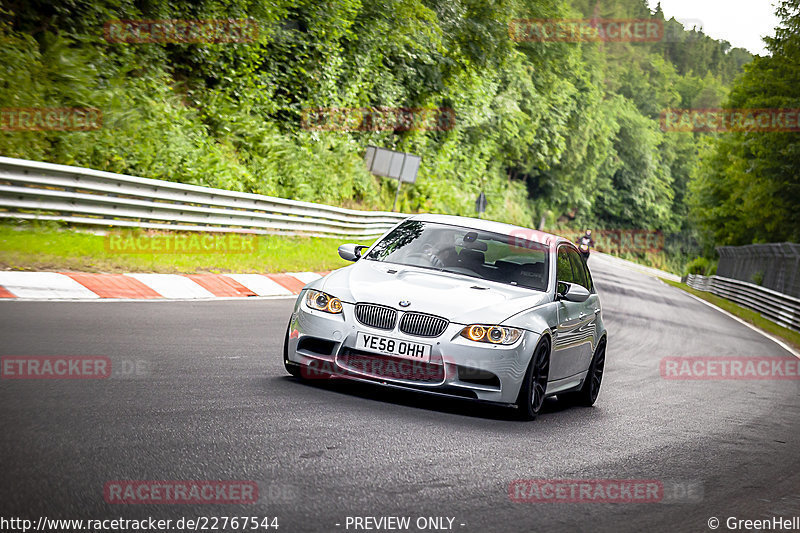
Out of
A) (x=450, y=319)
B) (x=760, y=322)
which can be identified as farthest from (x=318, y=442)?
(x=760, y=322)

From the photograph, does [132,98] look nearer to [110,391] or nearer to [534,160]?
[110,391]

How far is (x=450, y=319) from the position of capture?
688 centimetres

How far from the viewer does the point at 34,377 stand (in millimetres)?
6383

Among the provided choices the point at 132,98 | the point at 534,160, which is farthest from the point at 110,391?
the point at 534,160

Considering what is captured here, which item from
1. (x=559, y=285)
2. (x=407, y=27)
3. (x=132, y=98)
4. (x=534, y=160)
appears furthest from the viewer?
(x=534, y=160)

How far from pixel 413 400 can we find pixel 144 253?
9339 mm

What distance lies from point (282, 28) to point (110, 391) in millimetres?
23973

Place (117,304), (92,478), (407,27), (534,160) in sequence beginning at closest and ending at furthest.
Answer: (92,478) → (117,304) → (407,27) → (534,160)
